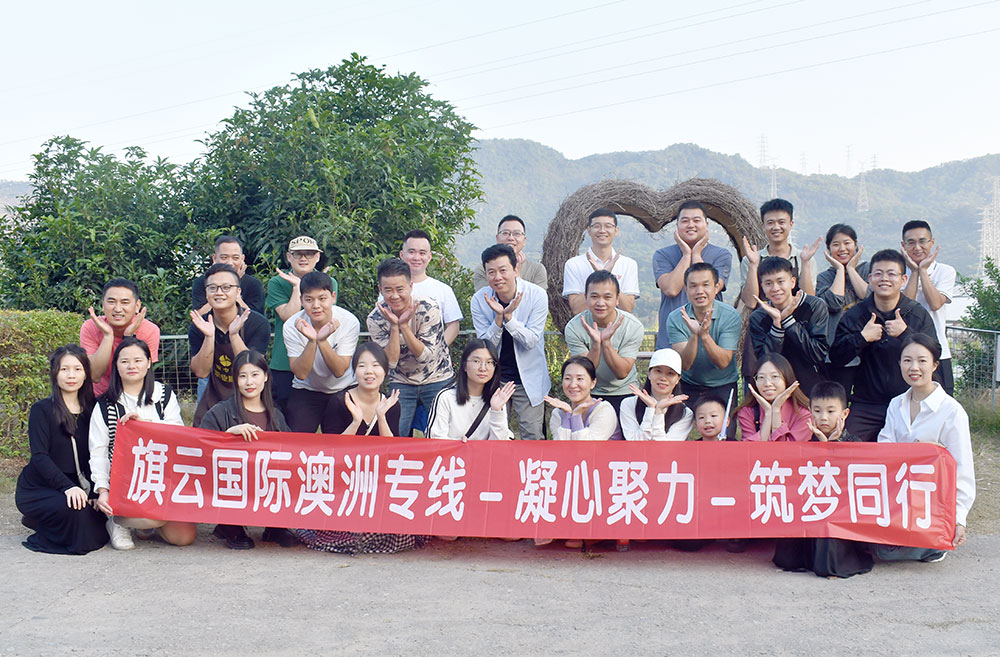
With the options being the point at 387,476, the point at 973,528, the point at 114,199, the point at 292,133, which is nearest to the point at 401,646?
the point at 387,476

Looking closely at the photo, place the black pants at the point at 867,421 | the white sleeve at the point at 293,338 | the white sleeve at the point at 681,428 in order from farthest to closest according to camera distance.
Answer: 1. the white sleeve at the point at 293,338
2. the black pants at the point at 867,421
3. the white sleeve at the point at 681,428

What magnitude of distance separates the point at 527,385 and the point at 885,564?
7.97 feet

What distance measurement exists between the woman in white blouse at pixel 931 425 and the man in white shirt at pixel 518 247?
2755mm

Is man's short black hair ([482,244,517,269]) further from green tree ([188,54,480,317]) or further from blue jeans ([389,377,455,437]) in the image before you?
green tree ([188,54,480,317])

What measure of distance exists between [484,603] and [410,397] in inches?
81.2

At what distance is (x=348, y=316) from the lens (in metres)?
6.03

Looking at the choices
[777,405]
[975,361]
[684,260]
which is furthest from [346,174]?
[975,361]

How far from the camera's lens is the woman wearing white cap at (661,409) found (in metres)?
5.33

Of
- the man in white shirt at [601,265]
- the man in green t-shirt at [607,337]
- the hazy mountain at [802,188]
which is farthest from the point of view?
the hazy mountain at [802,188]

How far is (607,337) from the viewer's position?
18.8 feet

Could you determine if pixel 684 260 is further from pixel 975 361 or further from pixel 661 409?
pixel 975 361

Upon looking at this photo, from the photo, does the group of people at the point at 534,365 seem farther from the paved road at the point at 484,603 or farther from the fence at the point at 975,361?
the fence at the point at 975,361

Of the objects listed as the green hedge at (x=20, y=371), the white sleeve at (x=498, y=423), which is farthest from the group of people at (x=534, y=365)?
the green hedge at (x=20, y=371)

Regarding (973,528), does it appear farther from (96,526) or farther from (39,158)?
(39,158)
